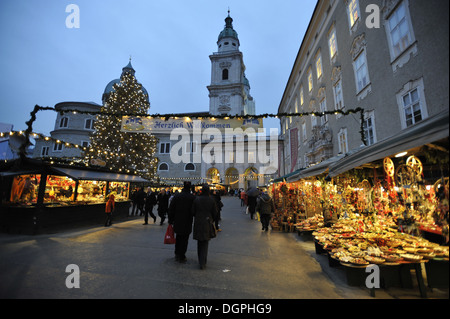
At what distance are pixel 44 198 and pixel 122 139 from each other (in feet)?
43.1

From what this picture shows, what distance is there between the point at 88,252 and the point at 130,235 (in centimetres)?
243

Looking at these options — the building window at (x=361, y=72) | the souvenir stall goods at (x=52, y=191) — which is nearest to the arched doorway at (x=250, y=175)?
the building window at (x=361, y=72)

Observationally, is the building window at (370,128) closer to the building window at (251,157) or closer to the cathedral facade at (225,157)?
the cathedral facade at (225,157)

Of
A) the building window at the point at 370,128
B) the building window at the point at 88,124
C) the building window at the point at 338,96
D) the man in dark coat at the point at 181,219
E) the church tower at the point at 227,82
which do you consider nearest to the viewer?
the man in dark coat at the point at 181,219

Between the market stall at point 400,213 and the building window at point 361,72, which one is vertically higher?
the building window at point 361,72

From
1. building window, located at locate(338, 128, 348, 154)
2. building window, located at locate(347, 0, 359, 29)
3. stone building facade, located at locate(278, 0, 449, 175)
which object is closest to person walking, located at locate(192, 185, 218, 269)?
stone building facade, located at locate(278, 0, 449, 175)

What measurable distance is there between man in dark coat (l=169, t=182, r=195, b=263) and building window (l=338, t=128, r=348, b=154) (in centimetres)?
1226

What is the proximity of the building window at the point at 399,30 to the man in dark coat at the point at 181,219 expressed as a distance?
34.5 ft

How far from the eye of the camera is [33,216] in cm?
838

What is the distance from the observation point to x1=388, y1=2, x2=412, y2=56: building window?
834cm

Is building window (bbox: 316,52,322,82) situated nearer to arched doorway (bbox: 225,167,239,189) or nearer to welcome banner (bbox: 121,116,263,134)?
welcome banner (bbox: 121,116,263,134)

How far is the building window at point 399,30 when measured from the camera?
8.34m
